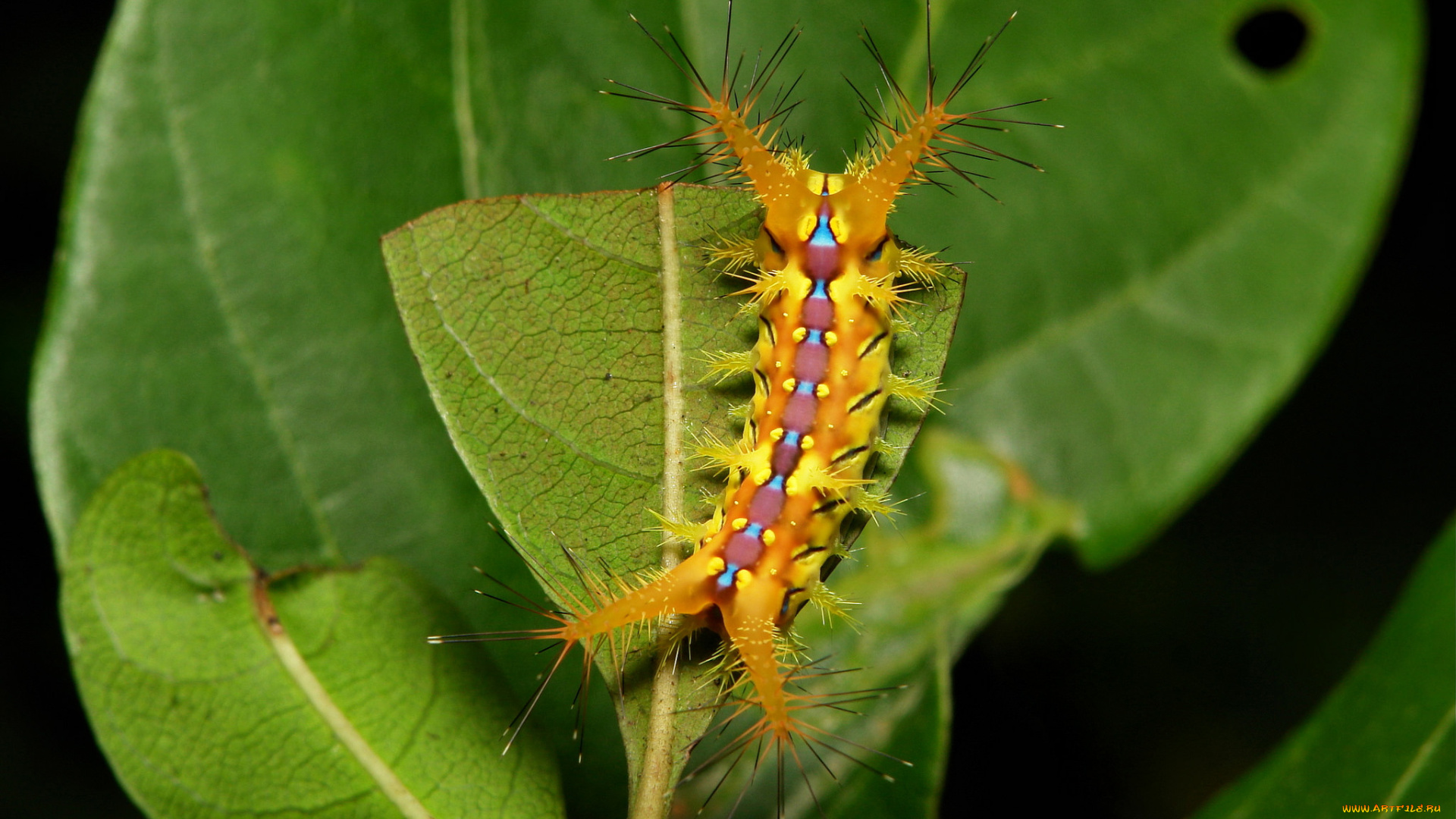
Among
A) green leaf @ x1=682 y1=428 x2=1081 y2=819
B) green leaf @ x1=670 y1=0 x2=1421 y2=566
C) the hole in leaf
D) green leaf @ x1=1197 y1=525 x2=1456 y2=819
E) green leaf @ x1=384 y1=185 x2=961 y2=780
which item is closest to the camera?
green leaf @ x1=384 y1=185 x2=961 y2=780

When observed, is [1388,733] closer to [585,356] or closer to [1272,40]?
[585,356]

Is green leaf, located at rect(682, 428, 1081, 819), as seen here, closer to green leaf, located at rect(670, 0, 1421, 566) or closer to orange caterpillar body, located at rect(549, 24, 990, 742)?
green leaf, located at rect(670, 0, 1421, 566)

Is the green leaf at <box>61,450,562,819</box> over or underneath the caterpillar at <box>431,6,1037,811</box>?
underneath

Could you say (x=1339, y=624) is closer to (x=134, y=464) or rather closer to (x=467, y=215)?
(x=467, y=215)

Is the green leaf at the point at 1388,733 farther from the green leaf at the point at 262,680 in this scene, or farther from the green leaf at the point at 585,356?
the green leaf at the point at 262,680

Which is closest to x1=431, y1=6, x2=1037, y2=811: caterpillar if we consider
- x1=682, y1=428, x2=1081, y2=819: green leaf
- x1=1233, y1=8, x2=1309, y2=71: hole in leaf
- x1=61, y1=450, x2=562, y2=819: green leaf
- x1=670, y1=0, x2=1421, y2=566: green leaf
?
x1=61, y1=450, x2=562, y2=819: green leaf

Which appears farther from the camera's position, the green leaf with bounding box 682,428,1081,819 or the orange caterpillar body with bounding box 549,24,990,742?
the green leaf with bounding box 682,428,1081,819

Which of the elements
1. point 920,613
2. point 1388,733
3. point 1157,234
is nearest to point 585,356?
point 920,613
